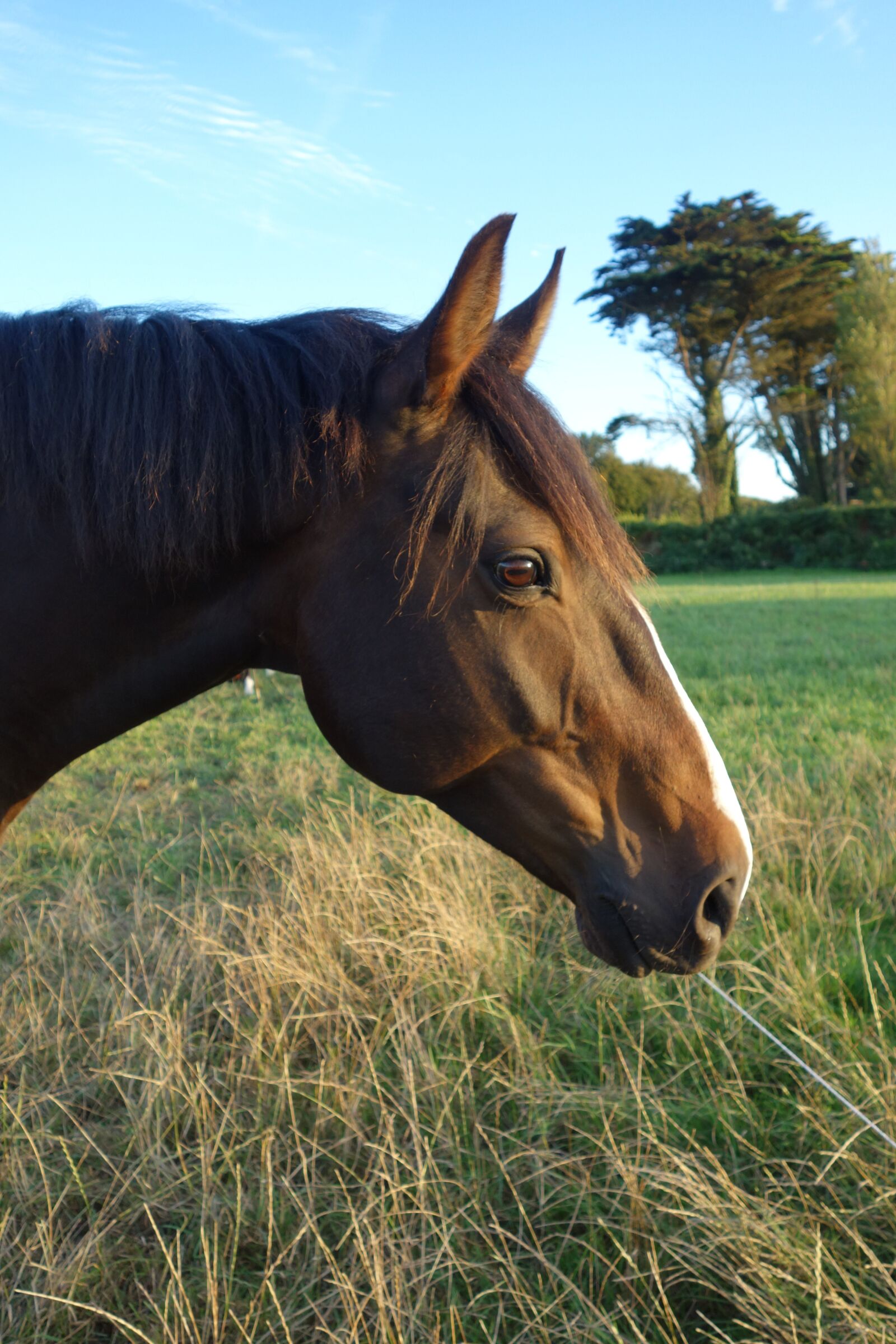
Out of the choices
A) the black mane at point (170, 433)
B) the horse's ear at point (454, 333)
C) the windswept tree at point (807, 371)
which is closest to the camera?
the horse's ear at point (454, 333)

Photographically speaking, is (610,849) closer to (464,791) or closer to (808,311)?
(464,791)

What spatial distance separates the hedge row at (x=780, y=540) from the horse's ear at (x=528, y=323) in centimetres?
2689

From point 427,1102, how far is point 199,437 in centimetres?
189

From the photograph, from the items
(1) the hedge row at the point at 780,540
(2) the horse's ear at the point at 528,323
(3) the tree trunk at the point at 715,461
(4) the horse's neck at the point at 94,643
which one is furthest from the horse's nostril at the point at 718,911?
(3) the tree trunk at the point at 715,461

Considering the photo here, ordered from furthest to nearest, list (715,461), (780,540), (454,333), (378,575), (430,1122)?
(715,461) → (780,540) → (430,1122) → (378,575) → (454,333)

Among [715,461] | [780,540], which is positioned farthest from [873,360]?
[780,540]

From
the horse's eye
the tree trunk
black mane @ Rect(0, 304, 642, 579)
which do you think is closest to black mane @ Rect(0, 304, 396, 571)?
black mane @ Rect(0, 304, 642, 579)

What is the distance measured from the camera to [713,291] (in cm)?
3691

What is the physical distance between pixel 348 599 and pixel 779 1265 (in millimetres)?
1675

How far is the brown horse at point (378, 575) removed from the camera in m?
1.64

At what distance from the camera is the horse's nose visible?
66.0 inches

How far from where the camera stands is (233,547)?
1703 mm

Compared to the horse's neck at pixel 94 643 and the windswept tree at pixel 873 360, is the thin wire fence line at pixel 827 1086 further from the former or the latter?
the windswept tree at pixel 873 360

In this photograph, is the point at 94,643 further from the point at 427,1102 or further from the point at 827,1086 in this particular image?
the point at 827,1086
